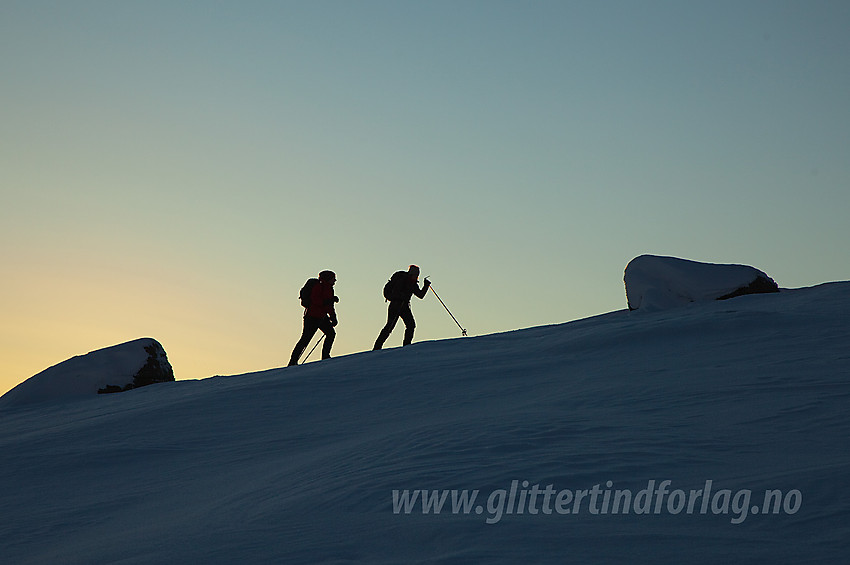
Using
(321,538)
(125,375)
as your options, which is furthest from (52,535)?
(125,375)

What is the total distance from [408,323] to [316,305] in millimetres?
1652

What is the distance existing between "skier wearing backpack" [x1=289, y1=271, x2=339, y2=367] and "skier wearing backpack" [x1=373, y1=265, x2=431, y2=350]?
950 mm

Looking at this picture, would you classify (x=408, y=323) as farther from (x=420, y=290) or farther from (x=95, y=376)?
(x=95, y=376)

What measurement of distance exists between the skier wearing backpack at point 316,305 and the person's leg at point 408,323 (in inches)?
47.2

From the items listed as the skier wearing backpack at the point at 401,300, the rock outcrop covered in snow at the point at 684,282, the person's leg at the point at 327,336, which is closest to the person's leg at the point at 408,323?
the skier wearing backpack at the point at 401,300

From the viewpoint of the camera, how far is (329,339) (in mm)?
11867

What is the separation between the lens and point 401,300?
12289 millimetres

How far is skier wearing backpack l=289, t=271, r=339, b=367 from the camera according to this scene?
1160 centimetres

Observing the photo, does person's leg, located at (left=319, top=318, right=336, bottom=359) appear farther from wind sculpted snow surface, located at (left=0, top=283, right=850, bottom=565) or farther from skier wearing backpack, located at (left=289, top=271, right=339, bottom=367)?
wind sculpted snow surface, located at (left=0, top=283, right=850, bottom=565)

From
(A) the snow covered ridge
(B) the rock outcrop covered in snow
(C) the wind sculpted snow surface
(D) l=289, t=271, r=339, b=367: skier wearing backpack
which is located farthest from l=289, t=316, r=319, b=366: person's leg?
(B) the rock outcrop covered in snow

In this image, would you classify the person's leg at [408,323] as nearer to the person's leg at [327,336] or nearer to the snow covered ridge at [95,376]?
the person's leg at [327,336]

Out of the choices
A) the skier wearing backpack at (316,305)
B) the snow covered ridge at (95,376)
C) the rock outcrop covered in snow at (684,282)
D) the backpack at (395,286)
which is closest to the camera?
the rock outcrop covered in snow at (684,282)

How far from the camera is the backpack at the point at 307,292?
11.6 metres

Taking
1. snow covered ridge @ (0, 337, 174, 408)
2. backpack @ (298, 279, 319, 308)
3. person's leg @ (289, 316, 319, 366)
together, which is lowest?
snow covered ridge @ (0, 337, 174, 408)
